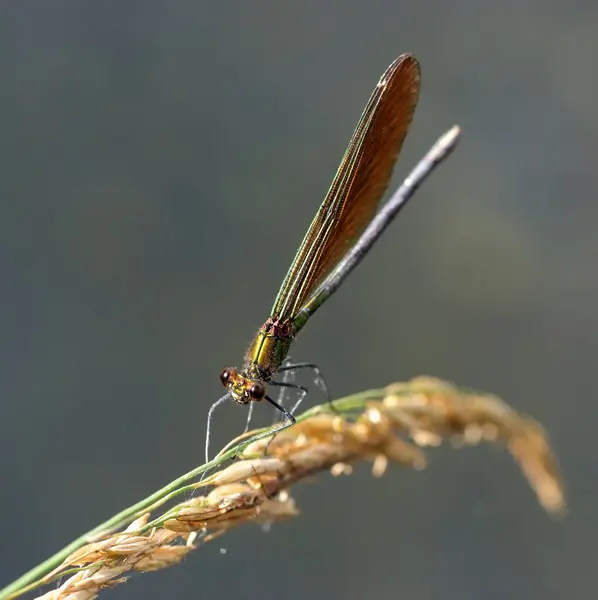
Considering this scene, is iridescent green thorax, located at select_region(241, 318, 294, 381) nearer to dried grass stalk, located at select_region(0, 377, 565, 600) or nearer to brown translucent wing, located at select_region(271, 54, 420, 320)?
brown translucent wing, located at select_region(271, 54, 420, 320)

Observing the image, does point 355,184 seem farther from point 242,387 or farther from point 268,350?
point 242,387

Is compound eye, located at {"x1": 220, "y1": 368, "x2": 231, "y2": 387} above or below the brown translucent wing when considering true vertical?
below

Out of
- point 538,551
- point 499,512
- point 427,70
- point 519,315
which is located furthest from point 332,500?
point 427,70

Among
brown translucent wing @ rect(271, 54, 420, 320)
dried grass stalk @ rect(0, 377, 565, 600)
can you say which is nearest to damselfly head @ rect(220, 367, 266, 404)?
brown translucent wing @ rect(271, 54, 420, 320)

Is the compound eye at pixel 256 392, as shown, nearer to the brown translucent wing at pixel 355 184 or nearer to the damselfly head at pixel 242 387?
the damselfly head at pixel 242 387

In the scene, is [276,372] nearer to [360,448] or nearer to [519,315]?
[360,448]

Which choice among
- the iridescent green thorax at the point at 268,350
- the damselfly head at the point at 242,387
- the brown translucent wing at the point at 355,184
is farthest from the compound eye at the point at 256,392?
the brown translucent wing at the point at 355,184

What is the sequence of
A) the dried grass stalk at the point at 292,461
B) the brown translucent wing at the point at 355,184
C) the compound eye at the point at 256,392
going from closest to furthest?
the dried grass stalk at the point at 292,461, the compound eye at the point at 256,392, the brown translucent wing at the point at 355,184
